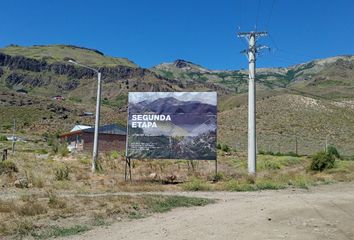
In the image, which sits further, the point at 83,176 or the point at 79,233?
the point at 83,176

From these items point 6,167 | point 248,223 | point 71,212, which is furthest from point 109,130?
point 248,223

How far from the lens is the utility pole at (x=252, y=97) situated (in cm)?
2752

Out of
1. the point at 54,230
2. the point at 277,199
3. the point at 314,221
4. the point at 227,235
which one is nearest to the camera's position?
the point at 227,235

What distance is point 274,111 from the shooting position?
3524 inches

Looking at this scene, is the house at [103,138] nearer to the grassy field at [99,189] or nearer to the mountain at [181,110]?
the grassy field at [99,189]

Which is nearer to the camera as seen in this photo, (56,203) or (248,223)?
(248,223)

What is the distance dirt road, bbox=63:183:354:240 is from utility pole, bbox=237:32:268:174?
1189 cm

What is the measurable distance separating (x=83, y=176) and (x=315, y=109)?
2835 inches

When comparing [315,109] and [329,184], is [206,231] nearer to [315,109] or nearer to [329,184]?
[329,184]

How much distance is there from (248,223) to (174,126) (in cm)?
1299

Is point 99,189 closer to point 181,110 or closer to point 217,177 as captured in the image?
point 181,110

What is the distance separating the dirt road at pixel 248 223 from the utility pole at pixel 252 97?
468 inches

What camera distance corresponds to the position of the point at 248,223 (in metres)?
11.3

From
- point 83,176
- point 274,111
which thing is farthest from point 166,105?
point 274,111
